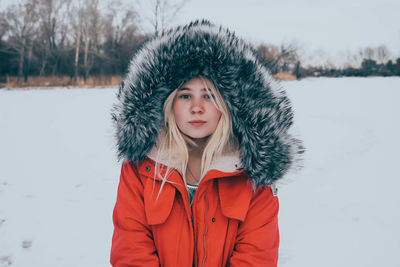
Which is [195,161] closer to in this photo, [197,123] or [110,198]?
[197,123]

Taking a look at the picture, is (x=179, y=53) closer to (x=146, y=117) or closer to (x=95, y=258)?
(x=146, y=117)

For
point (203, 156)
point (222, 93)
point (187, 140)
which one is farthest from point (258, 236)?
point (222, 93)

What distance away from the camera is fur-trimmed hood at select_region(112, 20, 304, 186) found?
124cm

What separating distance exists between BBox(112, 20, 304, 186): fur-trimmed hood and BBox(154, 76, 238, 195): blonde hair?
0.04 m

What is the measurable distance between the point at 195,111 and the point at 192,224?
1.63ft

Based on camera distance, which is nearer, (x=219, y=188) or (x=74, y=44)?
(x=219, y=188)

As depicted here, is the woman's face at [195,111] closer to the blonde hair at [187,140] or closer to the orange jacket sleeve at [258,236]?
the blonde hair at [187,140]

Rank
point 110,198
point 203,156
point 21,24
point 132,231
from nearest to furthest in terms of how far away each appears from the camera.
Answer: point 132,231, point 203,156, point 110,198, point 21,24

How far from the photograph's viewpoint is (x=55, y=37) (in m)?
20.9

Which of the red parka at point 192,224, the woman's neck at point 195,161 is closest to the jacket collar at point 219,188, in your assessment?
the red parka at point 192,224

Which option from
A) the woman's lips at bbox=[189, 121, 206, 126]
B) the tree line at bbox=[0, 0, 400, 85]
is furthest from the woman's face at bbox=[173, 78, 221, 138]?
the tree line at bbox=[0, 0, 400, 85]

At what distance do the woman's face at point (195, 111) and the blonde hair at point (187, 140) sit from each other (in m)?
0.03

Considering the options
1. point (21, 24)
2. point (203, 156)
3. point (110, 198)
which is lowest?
point (110, 198)

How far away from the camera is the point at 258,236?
122cm
